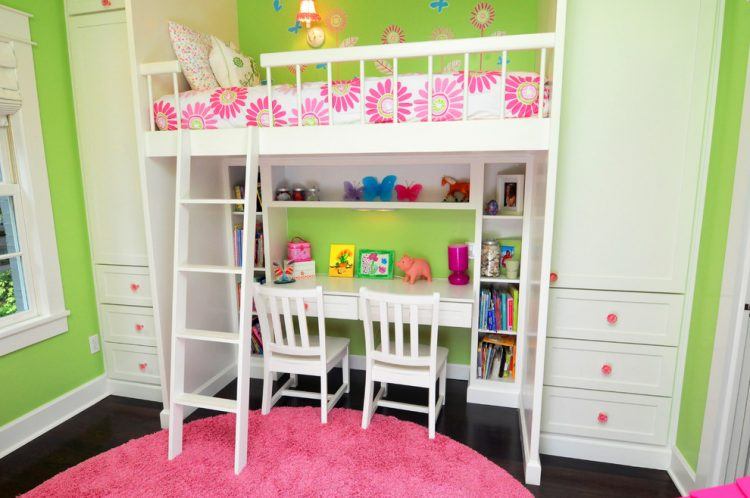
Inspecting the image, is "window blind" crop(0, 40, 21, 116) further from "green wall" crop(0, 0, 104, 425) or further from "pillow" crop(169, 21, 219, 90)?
"pillow" crop(169, 21, 219, 90)

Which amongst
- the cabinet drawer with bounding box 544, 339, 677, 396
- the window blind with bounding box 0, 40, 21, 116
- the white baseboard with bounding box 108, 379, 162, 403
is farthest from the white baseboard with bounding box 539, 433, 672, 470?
the window blind with bounding box 0, 40, 21, 116

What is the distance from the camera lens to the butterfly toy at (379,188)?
2.89 metres

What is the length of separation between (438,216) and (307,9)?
156 cm

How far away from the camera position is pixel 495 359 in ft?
9.29

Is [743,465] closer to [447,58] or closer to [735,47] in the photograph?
[735,47]

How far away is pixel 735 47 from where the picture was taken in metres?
1.66

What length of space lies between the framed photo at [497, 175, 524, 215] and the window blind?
8.94 feet

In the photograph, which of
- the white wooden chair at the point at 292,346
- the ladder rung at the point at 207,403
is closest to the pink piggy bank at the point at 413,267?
the white wooden chair at the point at 292,346

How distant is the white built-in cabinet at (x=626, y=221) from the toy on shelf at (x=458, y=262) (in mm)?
808

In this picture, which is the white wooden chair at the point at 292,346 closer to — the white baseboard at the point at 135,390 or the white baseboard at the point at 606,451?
the white baseboard at the point at 135,390

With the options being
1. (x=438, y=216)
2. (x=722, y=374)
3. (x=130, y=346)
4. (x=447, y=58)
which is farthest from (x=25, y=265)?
(x=722, y=374)

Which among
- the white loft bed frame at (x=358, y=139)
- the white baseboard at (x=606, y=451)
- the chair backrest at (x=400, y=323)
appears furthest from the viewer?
the chair backrest at (x=400, y=323)

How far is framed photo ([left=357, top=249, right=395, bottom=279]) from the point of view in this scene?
3064mm

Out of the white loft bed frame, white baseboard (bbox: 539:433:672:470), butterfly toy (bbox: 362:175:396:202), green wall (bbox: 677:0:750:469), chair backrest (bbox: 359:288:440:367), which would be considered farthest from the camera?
butterfly toy (bbox: 362:175:396:202)
